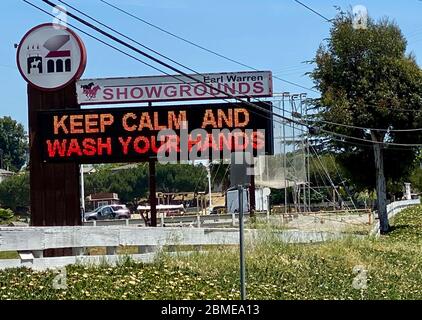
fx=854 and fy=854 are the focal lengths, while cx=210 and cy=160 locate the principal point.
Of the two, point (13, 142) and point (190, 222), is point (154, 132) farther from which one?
point (13, 142)

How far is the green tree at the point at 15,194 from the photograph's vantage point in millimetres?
80125

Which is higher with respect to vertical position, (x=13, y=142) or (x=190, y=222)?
(x=13, y=142)

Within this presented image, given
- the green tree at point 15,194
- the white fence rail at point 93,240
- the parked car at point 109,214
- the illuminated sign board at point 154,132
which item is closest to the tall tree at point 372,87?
the illuminated sign board at point 154,132

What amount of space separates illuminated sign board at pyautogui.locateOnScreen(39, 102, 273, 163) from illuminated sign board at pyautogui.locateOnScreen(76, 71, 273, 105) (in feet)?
5.92

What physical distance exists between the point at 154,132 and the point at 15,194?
57.6m

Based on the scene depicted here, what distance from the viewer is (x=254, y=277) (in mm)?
15961

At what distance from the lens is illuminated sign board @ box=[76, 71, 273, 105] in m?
27.9

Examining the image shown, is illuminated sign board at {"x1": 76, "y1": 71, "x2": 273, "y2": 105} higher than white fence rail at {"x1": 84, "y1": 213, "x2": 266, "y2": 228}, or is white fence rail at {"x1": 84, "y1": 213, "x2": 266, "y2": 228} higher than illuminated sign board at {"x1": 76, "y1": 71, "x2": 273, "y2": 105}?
illuminated sign board at {"x1": 76, "y1": 71, "x2": 273, "y2": 105}

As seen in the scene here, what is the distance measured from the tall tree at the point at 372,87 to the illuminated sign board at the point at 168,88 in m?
9.20

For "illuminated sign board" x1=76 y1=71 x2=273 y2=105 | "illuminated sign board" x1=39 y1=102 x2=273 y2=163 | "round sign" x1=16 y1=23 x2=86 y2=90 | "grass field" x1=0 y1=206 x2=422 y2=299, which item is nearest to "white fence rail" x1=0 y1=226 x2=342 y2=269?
"grass field" x1=0 y1=206 x2=422 y2=299

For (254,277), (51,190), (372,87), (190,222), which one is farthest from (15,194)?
(254,277)

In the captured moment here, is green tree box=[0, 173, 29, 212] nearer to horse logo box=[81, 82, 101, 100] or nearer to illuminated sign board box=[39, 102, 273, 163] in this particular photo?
horse logo box=[81, 82, 101, 100]

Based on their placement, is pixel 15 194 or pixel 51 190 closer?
pixel 51 190

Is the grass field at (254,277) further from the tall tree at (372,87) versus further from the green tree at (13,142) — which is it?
the green tree at (13,142)
